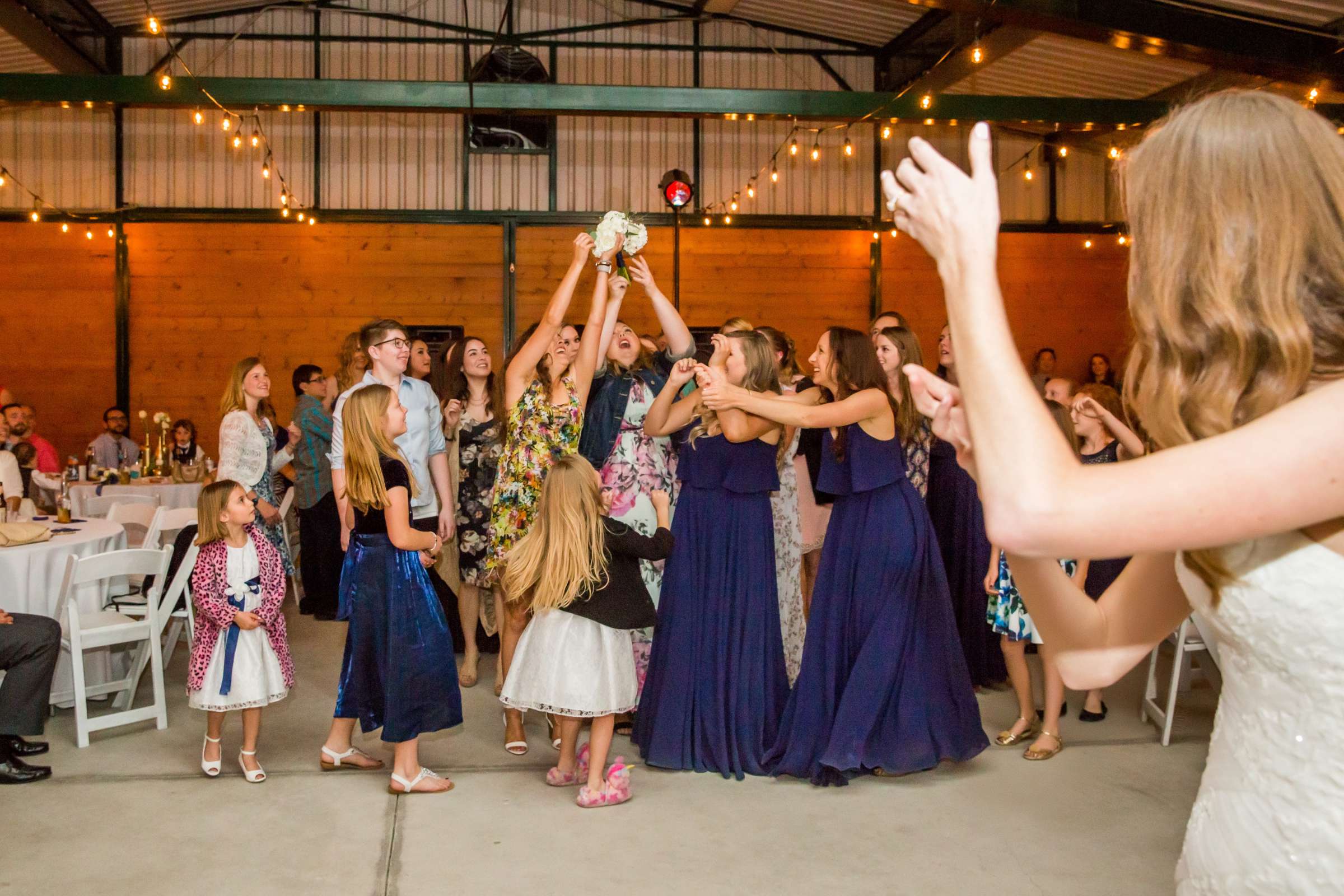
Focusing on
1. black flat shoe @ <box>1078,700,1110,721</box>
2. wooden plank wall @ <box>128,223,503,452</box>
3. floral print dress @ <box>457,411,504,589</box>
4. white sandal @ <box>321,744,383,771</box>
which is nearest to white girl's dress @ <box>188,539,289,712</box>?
white sandal @ <box>321,744,383,771</box>

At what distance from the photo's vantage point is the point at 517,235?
12.0 metres

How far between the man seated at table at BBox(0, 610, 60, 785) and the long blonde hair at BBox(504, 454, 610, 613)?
182 cm

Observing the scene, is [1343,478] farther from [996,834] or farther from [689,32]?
[689,32]

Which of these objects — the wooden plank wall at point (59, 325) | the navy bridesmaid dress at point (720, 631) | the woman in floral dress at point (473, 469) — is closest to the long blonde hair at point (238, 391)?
the woman in floral dress at point (473, 469)

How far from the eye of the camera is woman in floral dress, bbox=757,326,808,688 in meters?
5.09

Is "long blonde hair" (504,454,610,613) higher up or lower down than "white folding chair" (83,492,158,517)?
higher up

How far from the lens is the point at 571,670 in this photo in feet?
12.3

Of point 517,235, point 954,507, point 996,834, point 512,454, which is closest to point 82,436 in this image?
point 517,235

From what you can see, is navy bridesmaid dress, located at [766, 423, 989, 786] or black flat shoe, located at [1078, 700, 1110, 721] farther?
black flat shoe, located at [1078, 700, 1110, 721]

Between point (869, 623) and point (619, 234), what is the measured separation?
1.86 m

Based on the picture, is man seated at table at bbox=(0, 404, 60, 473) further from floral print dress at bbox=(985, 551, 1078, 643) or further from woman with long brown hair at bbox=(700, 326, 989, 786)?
floral print dress at bbox=(985, 551, 1078, 643)

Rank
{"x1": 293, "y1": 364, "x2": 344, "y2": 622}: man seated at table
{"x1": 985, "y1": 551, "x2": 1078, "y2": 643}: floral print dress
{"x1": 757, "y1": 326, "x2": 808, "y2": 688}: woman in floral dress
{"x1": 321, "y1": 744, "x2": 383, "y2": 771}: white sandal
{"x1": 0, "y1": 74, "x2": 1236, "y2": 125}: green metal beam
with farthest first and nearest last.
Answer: {"x1": 0, "y1": 74, "x2": 1236, "y2": 125}: green metal beam
{"x1": 293, "y1": 364, "x2": 344, "y2": 622}: man seated at table
{"x1": 757, "y1": 326, "x2": 808, "y2": 688}: woman in floral dress
{"x1": 985, "y1": 551, "x2": 1078, "y2": 643}: floral print dress
{"x1": 321, "y1": 744, "x2": 383, "y2": 771}: white sandal

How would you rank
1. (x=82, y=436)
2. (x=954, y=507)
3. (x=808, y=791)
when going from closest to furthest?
(x=808, y=791) → (x=954, y=507) → (x=82, y=436)

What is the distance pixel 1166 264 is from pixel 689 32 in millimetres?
11862
